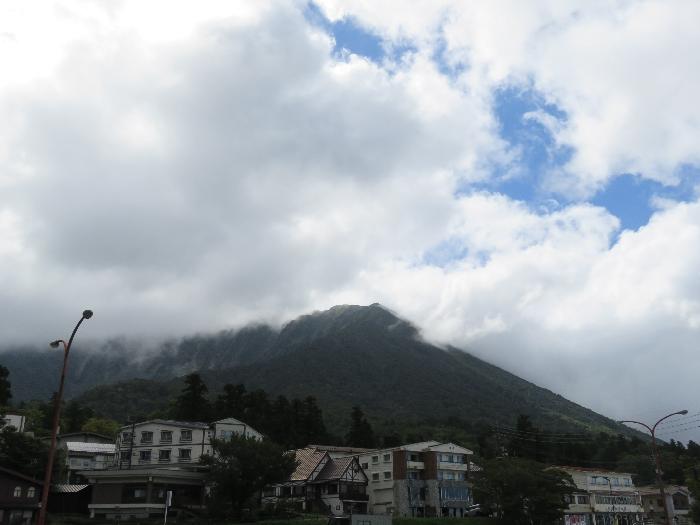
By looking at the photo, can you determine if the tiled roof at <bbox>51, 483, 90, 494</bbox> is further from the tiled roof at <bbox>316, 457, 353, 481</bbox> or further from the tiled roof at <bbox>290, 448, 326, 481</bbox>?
the tiled roof at <bbox>316, 457, 353, 481</bbox>

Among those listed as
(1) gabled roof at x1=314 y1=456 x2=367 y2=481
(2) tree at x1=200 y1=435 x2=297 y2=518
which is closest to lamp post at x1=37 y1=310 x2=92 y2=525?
(2) tree at x1=200 y1=435 x2=297 y2=518

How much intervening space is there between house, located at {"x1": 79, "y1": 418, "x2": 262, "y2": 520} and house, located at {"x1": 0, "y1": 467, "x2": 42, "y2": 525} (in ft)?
31.1

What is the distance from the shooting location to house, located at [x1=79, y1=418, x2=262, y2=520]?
6062 cm

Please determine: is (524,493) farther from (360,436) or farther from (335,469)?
(360,436)

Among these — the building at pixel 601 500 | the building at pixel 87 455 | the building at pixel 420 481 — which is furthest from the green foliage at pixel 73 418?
the building at pixel 601 500

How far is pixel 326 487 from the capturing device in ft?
264

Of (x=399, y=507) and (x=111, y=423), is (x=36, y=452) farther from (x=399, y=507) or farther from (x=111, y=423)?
(x=111, y=423)

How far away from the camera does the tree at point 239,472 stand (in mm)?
58438

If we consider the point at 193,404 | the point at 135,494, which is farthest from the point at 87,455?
the point at 135,494

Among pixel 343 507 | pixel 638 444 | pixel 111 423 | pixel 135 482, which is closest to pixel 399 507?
pixel 343 507

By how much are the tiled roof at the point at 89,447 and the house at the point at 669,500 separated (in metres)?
88.8

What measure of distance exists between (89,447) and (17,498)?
38828 mm

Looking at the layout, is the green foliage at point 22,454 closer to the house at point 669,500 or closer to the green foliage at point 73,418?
the green foliage at point 73,418

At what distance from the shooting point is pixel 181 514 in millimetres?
59844
